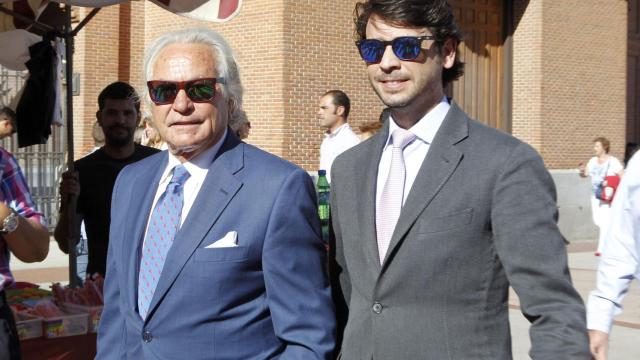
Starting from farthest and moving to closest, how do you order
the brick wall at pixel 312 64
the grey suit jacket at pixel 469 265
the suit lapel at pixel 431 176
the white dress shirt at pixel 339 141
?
the brick wall at pixel 312 64
the white dress shirt at pixel 339 141
the suit lapel at pixel 431 176
the grey suit jacket at pixel 469 265

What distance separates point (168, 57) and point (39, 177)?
48.1 ft

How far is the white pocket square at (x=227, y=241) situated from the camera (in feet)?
8.52

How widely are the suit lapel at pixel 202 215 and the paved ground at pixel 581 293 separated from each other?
18.7 feet

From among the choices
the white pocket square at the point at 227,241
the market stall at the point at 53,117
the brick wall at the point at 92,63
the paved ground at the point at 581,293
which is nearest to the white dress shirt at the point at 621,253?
the white pocket square at the point at 227,241

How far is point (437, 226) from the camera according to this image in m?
2.44

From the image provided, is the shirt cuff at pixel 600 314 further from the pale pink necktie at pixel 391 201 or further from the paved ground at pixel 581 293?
the paved ground at pixel 581 293

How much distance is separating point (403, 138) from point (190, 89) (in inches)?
25.9

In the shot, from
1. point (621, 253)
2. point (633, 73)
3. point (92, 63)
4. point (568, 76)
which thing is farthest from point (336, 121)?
point (633, 73)

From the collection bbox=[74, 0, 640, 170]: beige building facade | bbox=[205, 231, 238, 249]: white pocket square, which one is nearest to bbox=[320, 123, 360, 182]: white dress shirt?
bbox=[205, 231, 238, 249]: white pocket square

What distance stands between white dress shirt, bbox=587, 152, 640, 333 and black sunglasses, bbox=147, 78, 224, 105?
174 centimetres

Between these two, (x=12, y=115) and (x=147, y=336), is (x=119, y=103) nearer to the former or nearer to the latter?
(x=12, y=115)

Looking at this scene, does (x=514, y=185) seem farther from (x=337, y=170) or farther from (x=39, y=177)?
(x=39, y=177)

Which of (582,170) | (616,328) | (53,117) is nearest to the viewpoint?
(53,117)

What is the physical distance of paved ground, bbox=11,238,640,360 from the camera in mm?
8312
